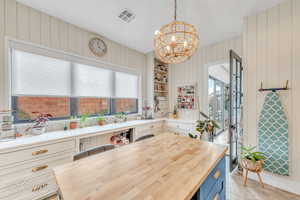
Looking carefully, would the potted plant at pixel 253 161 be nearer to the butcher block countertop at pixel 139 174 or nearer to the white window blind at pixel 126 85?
the butcher block countertop at pixel 139 174

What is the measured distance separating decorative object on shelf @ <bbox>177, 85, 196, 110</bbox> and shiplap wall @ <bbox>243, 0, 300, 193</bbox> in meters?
1.36

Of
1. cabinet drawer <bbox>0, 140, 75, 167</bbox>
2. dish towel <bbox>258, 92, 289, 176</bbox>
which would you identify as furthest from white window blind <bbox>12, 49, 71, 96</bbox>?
dish towel <bbox>258, 92, 289, 176</bbox>

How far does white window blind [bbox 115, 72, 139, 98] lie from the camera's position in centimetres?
324

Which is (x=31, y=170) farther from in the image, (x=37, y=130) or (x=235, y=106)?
→ (x=235, y=106)

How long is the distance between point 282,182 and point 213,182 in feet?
5.47

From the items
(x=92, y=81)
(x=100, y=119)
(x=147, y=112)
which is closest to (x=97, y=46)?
(x=92, y=81)

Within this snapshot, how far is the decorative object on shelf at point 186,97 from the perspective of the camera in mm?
3504

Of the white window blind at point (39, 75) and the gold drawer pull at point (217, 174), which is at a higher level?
the white window blind at point (39, 75)

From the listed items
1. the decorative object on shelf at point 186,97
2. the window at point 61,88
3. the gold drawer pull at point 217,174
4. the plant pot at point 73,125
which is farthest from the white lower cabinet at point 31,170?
the decorative object on shelf at point 186,97

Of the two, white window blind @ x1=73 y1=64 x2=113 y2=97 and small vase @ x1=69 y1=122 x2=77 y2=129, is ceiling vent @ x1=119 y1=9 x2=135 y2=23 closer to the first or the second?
white window blind @ x1=73 y1=64 x2=113 y2=97

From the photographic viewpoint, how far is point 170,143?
161 cm

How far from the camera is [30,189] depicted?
1577 millimetres

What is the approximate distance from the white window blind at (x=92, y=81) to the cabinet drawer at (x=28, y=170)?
117 cm

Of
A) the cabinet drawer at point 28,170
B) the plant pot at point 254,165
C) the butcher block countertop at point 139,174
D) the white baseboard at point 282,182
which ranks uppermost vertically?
the butcher block countertop at point 139,174
